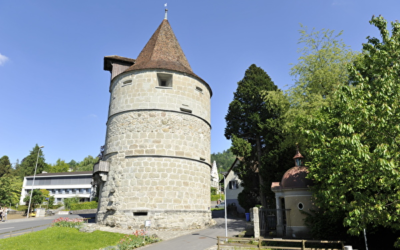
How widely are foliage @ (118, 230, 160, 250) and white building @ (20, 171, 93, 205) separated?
46.4m

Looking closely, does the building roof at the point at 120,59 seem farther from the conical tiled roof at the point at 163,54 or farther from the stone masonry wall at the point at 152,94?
the stone masonry wall at the point at 152,94

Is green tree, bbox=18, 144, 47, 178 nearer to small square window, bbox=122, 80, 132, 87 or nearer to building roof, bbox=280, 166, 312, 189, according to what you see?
small square window, bbox=122, 80, 132, 87

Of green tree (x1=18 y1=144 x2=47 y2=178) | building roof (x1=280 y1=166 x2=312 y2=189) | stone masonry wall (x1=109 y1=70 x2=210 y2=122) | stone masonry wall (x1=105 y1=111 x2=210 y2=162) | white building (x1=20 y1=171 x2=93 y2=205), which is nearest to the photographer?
building roof (x1=280 y1=166 x2=312 y2=189)

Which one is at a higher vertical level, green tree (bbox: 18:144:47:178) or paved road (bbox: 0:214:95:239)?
green tree (bbox: 18:144:47:178)

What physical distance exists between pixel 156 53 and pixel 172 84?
11.2ft

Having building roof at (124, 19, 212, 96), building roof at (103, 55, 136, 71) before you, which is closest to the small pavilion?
building roof at (124, 19, 212, 96)

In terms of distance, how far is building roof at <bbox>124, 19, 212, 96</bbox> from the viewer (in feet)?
60.6

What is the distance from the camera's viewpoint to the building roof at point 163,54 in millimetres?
18469

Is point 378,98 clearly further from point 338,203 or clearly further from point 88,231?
point 88,231

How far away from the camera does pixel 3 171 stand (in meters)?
67.0

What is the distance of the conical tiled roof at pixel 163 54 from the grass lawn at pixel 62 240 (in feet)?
35.5

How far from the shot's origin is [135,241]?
1209 cm

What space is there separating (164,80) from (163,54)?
7.04ft

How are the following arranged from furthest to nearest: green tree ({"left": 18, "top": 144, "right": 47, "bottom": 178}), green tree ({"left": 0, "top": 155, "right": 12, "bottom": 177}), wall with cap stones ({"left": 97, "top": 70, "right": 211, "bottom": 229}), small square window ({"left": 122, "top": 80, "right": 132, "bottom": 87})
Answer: green tree ({"left": 0, "top": 155, "right": 12, "bottom": 177})
green tree ({"left": 18, "top": 144, "right": 47, "bottom": 178})
small square window ({"left": 122, "top": 80, "right": 132, "bottom": 87})
wall with cap stones ({"left": 97, "top": 70, "right": 211, "bottom": 229})
